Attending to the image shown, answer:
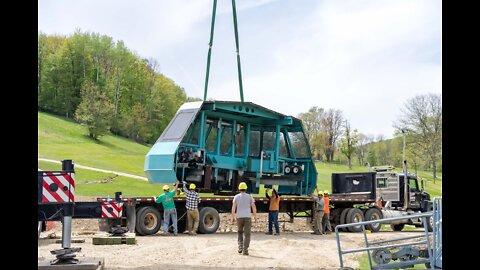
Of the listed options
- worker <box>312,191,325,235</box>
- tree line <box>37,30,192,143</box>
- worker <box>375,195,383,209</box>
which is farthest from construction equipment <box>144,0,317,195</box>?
tree line <box>37,30,192,143</box>

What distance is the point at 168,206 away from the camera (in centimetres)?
1927

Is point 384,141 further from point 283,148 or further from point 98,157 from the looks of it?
point 283,148

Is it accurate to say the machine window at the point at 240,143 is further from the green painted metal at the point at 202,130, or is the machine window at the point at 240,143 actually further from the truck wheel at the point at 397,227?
the truck wheel at the point at 397,227

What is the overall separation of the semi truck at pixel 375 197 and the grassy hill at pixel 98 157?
24.6 ft

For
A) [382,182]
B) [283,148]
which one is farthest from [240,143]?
[382,182]

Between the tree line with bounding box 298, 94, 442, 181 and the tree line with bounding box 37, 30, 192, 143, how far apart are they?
20.3 m

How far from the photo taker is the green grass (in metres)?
53.6

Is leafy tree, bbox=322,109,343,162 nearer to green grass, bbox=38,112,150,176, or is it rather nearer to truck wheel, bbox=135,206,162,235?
green grass, bbox=38,112,150,176

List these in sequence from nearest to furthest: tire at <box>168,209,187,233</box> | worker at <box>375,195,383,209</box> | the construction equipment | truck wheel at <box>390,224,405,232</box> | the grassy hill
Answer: the construction equipment < tire at <box>168,209,187,233</box> < worker at <box>375,195,383,209</box> < truck wheel at <box>390,224,405,232</box> < the grassy hill

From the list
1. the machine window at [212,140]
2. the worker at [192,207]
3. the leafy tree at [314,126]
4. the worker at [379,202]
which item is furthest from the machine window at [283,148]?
the leafy tree at [314,126]
